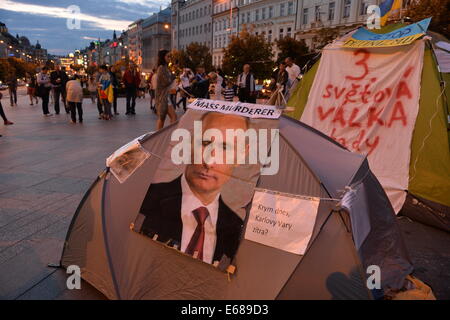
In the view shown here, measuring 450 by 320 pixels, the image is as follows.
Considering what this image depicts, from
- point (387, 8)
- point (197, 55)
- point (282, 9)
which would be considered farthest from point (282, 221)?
point (197, 55)

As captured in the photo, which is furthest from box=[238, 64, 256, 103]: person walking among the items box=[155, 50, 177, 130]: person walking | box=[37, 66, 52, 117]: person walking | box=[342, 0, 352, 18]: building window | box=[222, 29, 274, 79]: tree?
box=[342, 0, 352, 18]: building window

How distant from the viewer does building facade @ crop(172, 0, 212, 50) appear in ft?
246

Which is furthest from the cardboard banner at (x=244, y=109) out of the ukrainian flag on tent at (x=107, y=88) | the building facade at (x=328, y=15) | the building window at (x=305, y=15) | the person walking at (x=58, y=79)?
the building window at (x=305, y=15)

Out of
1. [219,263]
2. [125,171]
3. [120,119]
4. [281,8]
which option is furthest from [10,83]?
[281,8]

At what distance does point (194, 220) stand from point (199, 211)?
81mm

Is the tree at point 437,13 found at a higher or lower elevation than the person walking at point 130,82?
higher

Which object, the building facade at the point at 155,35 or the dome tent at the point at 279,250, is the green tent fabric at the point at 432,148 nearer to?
the dome tent at the point at 279,250

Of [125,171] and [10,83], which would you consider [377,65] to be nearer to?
[125,171]

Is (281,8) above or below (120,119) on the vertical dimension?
above

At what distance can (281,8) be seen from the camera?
2094 inches

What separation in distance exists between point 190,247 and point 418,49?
4.05m

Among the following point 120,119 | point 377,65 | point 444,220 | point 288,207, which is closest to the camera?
point 288,207

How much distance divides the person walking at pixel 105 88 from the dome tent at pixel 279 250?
32.2ft

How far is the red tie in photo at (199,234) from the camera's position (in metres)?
2.59
